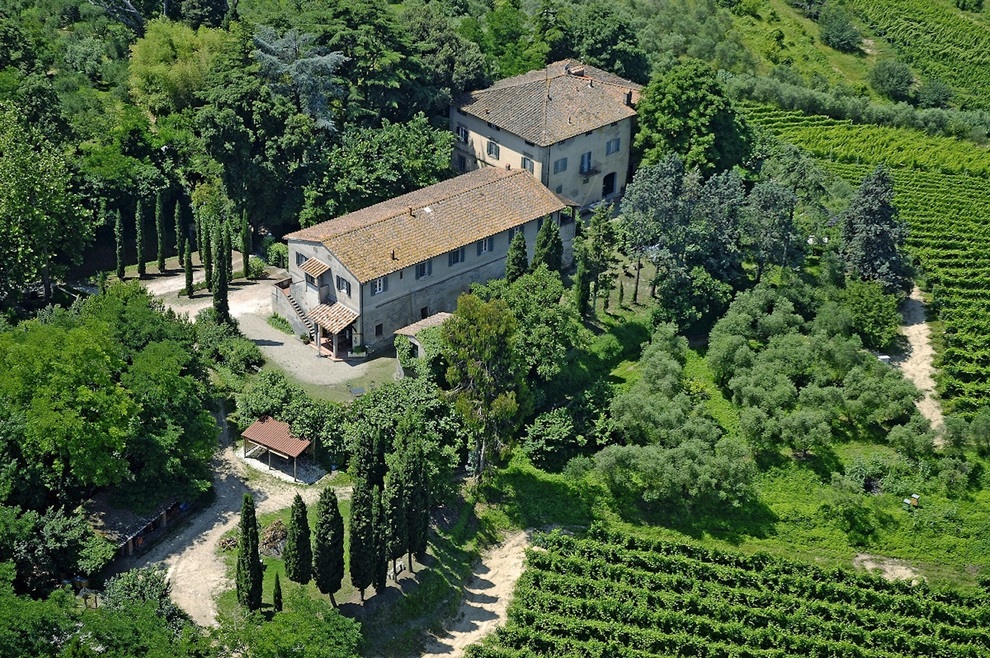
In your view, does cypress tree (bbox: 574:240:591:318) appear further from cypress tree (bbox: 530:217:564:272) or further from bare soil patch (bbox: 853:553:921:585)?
bare soil patch (bbox: 853:553:921:585)

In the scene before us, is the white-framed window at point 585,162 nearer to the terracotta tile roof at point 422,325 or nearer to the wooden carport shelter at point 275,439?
the terracotta tile roof at point 422,325

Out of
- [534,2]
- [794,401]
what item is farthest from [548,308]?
[534,2]

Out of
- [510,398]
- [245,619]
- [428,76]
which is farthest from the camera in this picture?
[428,76]

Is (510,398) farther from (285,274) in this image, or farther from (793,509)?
(285,274)

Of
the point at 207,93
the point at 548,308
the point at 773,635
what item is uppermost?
the point at 207,93

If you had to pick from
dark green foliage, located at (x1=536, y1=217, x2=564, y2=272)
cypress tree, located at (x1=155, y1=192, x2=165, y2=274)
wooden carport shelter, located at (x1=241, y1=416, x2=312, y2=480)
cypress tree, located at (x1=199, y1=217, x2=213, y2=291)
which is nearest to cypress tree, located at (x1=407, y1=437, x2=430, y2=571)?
wooden carport shelter, located at (x1=241, y1=416, x2=312, y2=480)

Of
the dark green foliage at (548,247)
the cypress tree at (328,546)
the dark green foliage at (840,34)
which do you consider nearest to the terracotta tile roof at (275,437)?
the cypress tree at (328,546)
